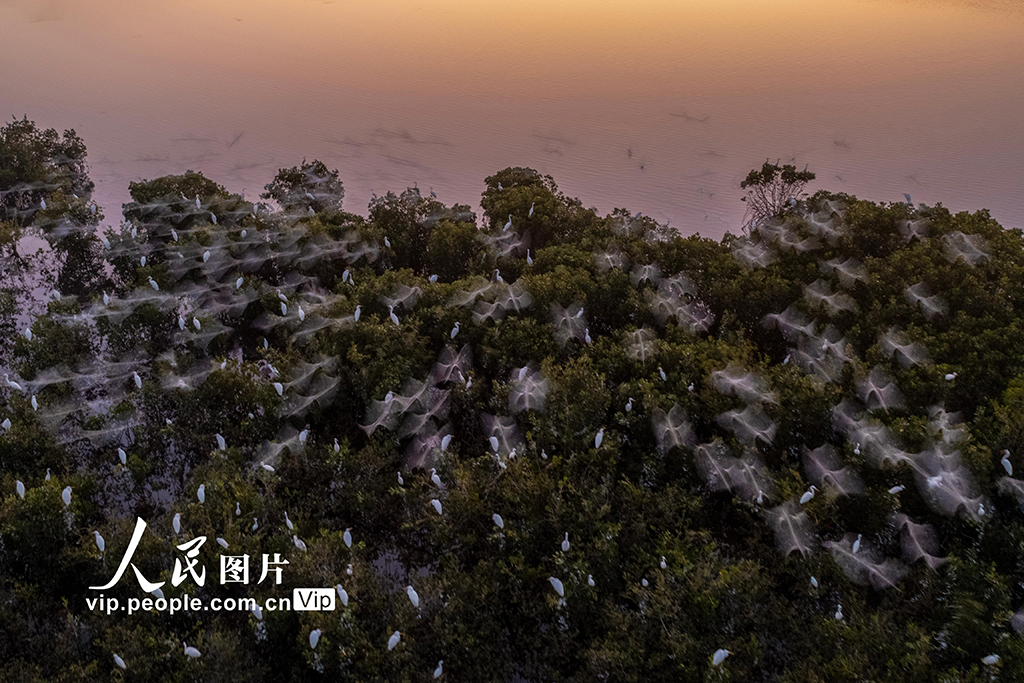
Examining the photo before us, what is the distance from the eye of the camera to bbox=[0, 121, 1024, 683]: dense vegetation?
5367mm

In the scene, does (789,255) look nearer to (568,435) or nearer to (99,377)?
(568,435)

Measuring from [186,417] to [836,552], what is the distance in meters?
6.38

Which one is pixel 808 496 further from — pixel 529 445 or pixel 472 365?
pixel 472 365

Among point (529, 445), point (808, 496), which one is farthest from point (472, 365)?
point (808, 496)

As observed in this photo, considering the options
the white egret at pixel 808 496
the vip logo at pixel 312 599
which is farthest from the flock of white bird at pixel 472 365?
the vip logo at pixel 312 599

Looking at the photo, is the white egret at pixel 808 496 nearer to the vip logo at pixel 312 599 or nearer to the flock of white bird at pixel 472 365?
the flock of white bird at pixel 472 365

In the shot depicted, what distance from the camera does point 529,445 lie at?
22.2 feet

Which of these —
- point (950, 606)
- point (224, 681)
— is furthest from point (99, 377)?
point (950, 606)

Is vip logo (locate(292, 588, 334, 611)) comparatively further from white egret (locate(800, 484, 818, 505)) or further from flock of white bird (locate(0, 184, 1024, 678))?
white egret (locate(800, 484, 818, 505))

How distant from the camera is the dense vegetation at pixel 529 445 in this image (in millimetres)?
5367

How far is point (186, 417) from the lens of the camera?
7.26 meters

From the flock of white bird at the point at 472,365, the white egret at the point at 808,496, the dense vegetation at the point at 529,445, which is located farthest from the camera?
the flock of white bird at the point at 472,365

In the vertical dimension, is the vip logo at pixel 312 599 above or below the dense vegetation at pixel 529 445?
below

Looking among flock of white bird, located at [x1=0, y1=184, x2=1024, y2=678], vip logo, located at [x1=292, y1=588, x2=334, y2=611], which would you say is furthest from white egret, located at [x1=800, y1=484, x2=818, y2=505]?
vip logo, located at [x1=292, y1=588, x2=334, y2=611]
